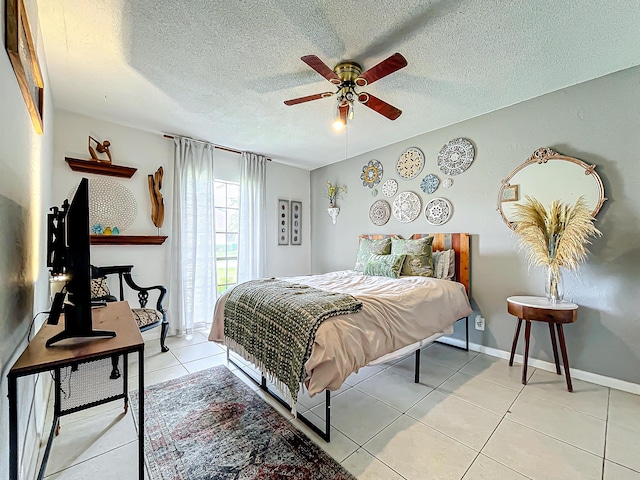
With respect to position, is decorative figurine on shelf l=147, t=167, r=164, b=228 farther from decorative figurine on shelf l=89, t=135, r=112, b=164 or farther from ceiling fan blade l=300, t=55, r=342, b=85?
ceiling fan blade l=300, t=55, r=342, b=85

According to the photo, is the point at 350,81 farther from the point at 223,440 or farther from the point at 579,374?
the point at 579,374

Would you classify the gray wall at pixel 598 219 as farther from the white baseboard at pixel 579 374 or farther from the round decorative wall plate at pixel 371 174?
the round decorative wall plate at pixel 371 174

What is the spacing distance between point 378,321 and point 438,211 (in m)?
2.01

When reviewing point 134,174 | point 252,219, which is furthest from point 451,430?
point 134,174

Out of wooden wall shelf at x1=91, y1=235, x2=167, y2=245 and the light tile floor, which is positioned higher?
wooden wall shelf at x1=91, y1=235, x2=167, y2=245

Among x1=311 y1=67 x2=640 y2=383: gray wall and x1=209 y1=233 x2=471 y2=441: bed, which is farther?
x1=311 y1=67 x2=640 y2=383: gray wall

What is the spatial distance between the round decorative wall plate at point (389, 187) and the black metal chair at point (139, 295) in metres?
3.09

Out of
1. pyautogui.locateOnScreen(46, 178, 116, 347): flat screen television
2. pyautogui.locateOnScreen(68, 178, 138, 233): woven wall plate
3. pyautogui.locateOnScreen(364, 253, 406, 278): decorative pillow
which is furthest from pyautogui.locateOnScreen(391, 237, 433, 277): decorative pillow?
pyautogui.locateOnScreen(68, 178, 138, 233): woven wall plate

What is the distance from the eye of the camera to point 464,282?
3.13 meters

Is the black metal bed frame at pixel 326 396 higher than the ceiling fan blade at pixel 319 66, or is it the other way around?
the ceiling fan blade at pixel 319 66

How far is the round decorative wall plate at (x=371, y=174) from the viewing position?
13.3ft

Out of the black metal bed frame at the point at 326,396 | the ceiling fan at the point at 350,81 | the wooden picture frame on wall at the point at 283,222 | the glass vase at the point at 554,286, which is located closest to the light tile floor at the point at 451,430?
the black metal bed frame at the point at 326,396

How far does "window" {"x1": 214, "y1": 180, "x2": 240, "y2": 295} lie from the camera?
4.12m

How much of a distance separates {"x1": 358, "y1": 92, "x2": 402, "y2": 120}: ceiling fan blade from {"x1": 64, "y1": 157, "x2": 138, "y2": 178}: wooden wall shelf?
274cm
